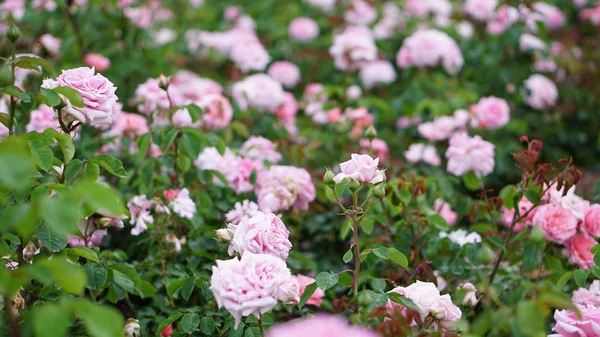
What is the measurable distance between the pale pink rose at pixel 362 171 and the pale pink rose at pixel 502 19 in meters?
2.11

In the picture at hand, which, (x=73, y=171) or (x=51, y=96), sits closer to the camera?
(x=51, y=96)

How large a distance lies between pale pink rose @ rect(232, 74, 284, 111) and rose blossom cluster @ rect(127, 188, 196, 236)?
1144 millimetres

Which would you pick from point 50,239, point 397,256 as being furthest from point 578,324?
point 50,239

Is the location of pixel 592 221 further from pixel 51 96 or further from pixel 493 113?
pixel 51 96

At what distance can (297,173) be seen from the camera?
2121mm

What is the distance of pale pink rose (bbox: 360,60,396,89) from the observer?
3488 millimetres

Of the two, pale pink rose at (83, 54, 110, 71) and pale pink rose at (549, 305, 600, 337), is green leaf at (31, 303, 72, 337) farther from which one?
pale pink rose at (83, 54, 110, 71)

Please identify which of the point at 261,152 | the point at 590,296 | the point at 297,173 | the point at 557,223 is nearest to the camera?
the point at 590,296

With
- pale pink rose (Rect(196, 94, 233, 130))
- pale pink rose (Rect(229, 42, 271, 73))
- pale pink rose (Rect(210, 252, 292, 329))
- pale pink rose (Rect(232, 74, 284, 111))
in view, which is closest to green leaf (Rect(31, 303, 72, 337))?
pale pink rose (Rect(210, 252, 292, 329))

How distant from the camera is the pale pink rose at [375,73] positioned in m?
3.49

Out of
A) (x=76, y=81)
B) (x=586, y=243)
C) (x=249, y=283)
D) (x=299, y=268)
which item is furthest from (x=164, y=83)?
(x=586, y=243)

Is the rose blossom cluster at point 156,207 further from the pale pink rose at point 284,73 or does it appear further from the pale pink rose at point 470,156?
the pale pink rose at point 284,73

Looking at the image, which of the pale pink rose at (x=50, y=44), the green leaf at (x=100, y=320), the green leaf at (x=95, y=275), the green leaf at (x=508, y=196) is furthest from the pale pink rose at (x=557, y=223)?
the pale pink rose at (x=50, y=44)

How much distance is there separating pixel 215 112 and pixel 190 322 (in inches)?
55.6
